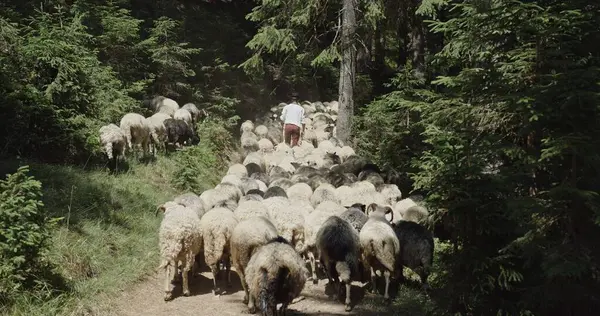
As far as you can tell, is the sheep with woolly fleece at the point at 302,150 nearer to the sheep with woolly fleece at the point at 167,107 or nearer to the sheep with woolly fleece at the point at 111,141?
the sheep with woolly fleece at the point at 167,107

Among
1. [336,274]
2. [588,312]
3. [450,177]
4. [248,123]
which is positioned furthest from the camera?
[248,123]

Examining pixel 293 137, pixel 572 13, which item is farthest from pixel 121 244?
pixel 293 137

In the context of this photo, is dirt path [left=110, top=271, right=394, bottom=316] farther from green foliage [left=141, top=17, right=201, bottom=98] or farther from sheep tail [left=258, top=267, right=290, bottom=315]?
green foliage [left=141, top=17, right=201, bottom=98]

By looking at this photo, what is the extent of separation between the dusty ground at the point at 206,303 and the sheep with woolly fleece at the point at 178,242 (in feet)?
0.74

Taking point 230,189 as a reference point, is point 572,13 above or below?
above

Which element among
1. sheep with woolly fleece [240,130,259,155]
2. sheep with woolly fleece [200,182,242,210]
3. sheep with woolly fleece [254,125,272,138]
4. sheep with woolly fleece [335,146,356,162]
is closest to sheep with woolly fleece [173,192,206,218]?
sheep with woolly fleece [200,182,242,210]

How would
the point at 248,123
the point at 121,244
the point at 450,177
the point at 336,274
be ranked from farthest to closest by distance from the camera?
the point at 248,123 → the point at 121,244 → the point at 336,274 → the point at 450,177

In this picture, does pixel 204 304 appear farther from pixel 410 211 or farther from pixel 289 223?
pixel 410 211

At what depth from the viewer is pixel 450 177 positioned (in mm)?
5266

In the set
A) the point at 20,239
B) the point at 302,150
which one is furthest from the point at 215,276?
the point at 302,150

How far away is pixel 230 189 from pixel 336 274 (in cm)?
378

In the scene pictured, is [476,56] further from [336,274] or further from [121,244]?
[121,244]

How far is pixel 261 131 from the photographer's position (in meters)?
18.2

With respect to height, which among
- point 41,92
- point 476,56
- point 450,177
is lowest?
point 450,177
